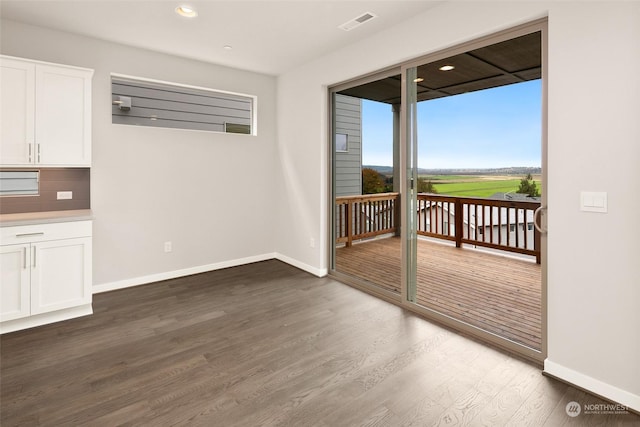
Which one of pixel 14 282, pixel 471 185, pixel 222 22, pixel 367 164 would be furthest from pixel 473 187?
pixel 14 282

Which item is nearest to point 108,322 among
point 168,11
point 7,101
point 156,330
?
point 156,330

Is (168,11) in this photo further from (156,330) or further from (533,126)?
(533,126)

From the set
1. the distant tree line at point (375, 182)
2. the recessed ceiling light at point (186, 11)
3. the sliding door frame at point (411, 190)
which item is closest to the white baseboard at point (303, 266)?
→ the sliding door frame at point (411, 190)

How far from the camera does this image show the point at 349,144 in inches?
167

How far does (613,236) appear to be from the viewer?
1.95m

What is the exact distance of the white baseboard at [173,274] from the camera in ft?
12.6

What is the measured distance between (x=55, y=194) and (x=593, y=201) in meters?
4.64

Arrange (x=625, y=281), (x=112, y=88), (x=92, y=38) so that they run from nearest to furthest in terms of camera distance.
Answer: (x=625, y=281) → (x=92, y=38) → (x=112, y=88)

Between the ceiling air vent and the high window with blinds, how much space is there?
1960 millimetres

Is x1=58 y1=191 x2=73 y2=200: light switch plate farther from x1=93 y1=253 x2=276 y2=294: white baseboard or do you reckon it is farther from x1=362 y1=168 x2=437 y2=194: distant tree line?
x1=362 y1=168 x2=437 y2=194: distant tree line

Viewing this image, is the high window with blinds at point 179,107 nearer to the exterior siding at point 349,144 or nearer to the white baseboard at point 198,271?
the exterior siding at point 349,144

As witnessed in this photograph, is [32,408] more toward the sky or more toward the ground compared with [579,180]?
more toward the ground

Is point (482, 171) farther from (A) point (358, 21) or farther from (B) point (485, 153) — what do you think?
(A) point (358, 21)

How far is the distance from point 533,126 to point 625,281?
1470 millimetres
